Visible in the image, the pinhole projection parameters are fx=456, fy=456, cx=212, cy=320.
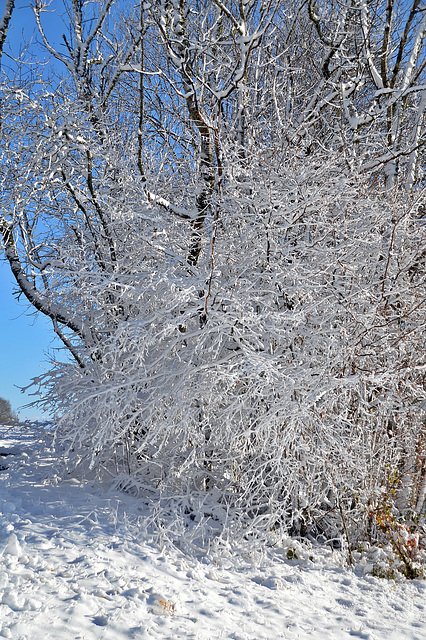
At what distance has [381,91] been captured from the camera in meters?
5.95

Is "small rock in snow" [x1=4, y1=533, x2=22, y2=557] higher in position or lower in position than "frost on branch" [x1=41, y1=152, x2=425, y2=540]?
lower

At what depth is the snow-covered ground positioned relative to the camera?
2846 mm

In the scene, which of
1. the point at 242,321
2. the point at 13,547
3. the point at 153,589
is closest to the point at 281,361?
the point at 242,321

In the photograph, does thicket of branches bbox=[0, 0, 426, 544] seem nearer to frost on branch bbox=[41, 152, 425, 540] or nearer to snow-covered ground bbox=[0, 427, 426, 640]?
frost on branch bbox=[41, 152, 425, 540]

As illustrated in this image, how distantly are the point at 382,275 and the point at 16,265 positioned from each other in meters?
5.05

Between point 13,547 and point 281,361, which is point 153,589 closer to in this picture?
point 13,547

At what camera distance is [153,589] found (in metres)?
3.29

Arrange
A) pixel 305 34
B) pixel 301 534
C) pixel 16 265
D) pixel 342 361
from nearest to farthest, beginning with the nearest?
pixel 342 361
pixel 301 534
pixel 16 265
pixel 305 34

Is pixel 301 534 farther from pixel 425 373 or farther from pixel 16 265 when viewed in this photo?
pixel 16 265

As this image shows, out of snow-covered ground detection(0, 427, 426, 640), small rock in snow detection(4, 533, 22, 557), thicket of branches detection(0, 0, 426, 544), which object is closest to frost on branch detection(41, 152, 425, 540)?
thicket of branches detection(0, 0, 426, 544)

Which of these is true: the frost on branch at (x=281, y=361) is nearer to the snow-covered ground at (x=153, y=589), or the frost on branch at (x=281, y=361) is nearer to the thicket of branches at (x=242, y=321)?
the thicket of branches at (x=242, y=321)

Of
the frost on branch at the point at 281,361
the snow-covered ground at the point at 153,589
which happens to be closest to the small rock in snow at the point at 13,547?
the snow-covered ground at the point at 153,589

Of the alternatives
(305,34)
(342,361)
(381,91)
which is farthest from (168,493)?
(305,34)

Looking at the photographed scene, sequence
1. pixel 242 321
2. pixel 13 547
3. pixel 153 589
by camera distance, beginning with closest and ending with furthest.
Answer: pixel 153 589
pixel 13 547
pixel 242 321
